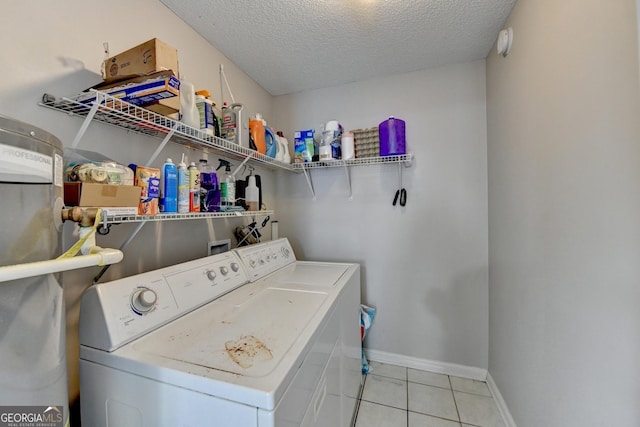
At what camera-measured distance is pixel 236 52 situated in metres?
1.82

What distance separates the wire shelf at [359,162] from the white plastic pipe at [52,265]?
165 cm

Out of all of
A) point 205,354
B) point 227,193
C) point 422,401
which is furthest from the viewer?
point 422,401

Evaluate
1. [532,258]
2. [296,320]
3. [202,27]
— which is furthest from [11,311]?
[532,258]

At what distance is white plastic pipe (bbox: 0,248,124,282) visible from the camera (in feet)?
1.40

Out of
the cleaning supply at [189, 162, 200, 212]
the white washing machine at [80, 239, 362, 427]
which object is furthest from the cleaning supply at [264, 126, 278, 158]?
the white washing machine at [80, 239, 362, 427]

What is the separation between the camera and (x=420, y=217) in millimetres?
2080

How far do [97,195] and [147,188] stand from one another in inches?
8.2

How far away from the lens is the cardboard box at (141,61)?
0.91 meters

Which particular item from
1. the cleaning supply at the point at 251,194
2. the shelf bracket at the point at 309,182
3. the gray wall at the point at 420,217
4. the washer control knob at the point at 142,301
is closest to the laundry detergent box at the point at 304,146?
the shelf bracket at the point at 309,182

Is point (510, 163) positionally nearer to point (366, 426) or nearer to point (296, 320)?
point (296, 320)

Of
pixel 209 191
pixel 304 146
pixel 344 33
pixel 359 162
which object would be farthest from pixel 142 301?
pixel 344 33

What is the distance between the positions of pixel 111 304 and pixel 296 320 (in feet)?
2.11

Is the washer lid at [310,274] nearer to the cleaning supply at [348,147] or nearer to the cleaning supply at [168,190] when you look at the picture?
the cleaning supply at [168,190]

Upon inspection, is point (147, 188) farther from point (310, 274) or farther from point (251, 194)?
point (310, 274)
